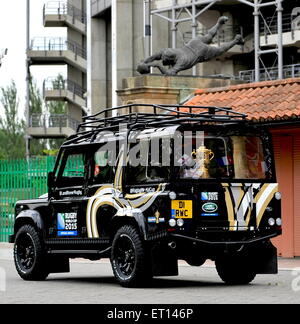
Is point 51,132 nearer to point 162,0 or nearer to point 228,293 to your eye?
point 162,0

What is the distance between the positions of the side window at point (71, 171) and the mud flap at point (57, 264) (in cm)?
117

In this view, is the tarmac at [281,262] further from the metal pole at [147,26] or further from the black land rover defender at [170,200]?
the metal pole at [147,26]

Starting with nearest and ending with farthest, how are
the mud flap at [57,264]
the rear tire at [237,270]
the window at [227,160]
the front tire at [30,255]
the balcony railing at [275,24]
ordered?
the window at [227,160] < the rear tire at [237,270] < the front tire at [30,255] < the mud flap at [57,264] < the balcony railing at [275,24]

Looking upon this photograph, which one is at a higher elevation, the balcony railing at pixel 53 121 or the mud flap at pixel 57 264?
the balcony railing at pixel 53 121

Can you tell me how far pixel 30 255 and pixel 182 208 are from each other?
3494 mm

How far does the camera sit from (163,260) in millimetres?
15547

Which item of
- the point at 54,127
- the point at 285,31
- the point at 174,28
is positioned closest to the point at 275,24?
the point at 285,31

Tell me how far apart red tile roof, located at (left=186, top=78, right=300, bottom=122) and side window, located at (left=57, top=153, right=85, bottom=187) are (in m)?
5.62

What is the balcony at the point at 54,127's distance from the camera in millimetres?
82000

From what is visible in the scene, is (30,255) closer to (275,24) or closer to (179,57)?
(179,57)

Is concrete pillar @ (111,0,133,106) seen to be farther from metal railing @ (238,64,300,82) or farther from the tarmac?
the tarmac

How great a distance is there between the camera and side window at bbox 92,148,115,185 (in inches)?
656

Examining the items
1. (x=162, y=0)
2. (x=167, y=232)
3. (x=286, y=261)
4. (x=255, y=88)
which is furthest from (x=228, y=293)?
(x=162, y=0)

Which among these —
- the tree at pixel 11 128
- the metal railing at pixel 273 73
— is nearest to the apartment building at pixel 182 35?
the metal railing at pixel 273 73
